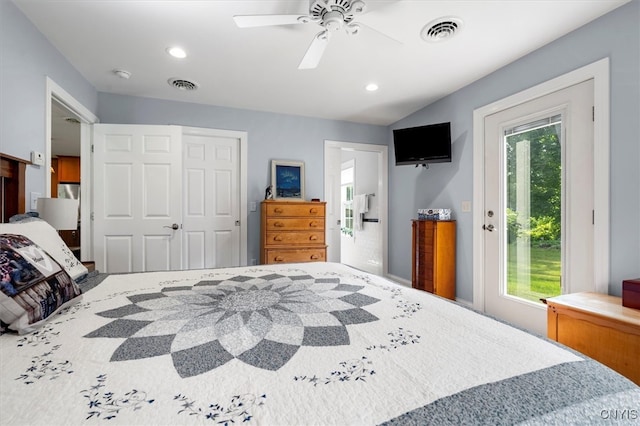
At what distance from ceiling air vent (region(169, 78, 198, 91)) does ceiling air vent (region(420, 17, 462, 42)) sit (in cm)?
231

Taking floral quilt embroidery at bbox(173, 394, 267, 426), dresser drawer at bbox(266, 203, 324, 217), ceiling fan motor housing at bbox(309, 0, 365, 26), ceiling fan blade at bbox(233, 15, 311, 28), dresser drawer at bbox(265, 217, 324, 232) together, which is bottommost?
floral quilt embroidery at bbox(173, 394, 267, 426)

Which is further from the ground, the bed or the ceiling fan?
the ceiling fan

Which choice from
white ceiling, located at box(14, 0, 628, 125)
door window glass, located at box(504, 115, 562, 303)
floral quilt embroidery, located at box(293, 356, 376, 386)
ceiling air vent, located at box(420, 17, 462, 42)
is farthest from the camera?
door window glass, located at box(504, 115, 562, 303)

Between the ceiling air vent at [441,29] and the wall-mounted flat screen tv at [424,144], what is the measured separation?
1.17 metres

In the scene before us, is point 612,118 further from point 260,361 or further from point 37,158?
point 37,158

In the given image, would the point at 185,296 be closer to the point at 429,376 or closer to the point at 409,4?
the point at 429,376

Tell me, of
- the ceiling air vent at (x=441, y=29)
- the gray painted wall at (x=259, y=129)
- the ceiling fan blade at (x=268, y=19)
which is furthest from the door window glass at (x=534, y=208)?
the gray painted wall at (x=259, y=129)

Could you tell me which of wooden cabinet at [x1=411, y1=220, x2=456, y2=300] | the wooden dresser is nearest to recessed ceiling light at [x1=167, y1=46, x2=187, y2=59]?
the wooden dresser

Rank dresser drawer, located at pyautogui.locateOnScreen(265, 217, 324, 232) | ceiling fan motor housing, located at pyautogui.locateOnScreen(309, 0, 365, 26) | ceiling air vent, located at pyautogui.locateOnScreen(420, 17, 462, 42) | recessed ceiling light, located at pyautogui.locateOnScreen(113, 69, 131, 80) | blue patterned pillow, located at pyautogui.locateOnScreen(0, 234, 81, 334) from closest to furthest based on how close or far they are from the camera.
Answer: blue patterned pillow, located at pyautogui.locateOnScreen(0, 234, 81, 334) < ceiling fan motor housing, located at pyautogui.locateOnScreen(309, 0, 365, 26) < ceiling air vent, located at pyautogui.locateOnScreen(420, 17, 462, 42) < recessed ceiling light, located at pyautogui.locateOnScreen(113, 69, 131, 80) < dresser drawer, located at pyautogui.locateOnScreen(265, 217, 324, 232)

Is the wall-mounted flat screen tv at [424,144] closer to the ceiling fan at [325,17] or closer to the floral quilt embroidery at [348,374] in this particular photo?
the ceiling fan at [325,17]

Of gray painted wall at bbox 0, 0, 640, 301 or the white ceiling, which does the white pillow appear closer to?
gray painted wall at bbox 0, 0, 640, 301

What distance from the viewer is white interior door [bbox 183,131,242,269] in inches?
145

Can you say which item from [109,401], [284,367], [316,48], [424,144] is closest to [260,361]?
[284,367]

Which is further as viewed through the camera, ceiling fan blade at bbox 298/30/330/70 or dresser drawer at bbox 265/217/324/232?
dresser drawer at bbox 265/217/324/232
